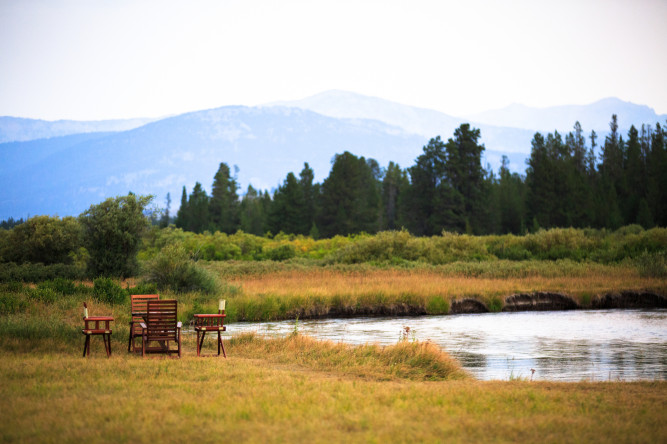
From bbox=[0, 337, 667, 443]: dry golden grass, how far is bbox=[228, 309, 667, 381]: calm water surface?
366 cm

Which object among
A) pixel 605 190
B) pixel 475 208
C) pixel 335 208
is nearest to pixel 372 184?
pixel 335 208

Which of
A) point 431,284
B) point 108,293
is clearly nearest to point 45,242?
point 108,293

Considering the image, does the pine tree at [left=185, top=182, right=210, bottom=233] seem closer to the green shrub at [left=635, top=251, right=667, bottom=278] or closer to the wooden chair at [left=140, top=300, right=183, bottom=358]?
the green shrub at [left=635, top=251, right=667, bottom=278]

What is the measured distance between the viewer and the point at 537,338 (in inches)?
875

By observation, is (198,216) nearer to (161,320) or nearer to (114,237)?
(114,237)

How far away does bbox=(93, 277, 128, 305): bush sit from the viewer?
23.0 metres

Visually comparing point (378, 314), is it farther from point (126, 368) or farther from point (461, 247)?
point (461, 247)

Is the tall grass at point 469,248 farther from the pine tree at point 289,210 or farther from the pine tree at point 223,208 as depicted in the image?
the pine tree at point 223,208

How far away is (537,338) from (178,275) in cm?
1493

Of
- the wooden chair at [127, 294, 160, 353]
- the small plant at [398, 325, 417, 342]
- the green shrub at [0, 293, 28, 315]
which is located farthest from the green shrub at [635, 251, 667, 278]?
the green shrub at [0, 293, 28, 315]

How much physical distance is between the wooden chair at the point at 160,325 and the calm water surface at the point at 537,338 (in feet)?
22.3

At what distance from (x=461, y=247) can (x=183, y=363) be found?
129 feet

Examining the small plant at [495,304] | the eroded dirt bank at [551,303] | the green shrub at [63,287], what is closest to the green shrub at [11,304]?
the green shrub at [63,287]

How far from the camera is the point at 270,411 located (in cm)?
920
